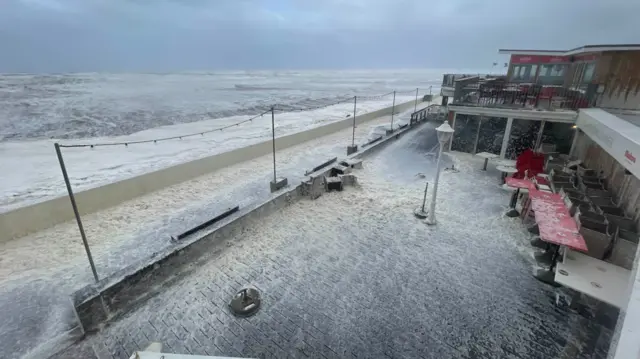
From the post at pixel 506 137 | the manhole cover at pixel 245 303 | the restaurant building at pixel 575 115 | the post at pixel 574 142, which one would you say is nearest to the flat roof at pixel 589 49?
the restaurant building at pixel 575 115

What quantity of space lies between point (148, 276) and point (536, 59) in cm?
1972

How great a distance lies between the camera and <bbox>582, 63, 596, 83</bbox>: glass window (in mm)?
11288

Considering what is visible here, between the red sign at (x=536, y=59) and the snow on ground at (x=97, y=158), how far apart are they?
1519 centimetres

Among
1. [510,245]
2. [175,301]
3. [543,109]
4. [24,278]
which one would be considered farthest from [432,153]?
[24,278]

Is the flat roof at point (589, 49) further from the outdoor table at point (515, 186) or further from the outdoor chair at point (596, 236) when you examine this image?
the outdoor chair at point (596, 236)

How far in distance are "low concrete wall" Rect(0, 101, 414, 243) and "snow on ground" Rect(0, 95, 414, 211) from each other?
39 cm

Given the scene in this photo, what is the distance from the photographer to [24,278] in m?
5.43

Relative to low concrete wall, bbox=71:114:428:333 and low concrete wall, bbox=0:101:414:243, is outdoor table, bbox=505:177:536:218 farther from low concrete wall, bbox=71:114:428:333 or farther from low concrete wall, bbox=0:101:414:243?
low concrete wall, bbox=0:101:414:243

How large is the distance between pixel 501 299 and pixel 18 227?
10272 millimetres

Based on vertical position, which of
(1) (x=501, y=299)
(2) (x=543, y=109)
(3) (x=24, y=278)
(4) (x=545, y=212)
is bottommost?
(3) (x=24, y=278)

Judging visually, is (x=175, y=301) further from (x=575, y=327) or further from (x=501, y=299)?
(x=575, y=327)

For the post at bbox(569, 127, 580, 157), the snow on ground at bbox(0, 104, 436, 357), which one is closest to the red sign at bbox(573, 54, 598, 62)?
the post at bbox(569, 127, 580, 157)

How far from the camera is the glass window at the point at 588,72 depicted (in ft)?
37.0

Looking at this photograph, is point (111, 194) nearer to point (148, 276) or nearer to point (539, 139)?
point (148, 276)
